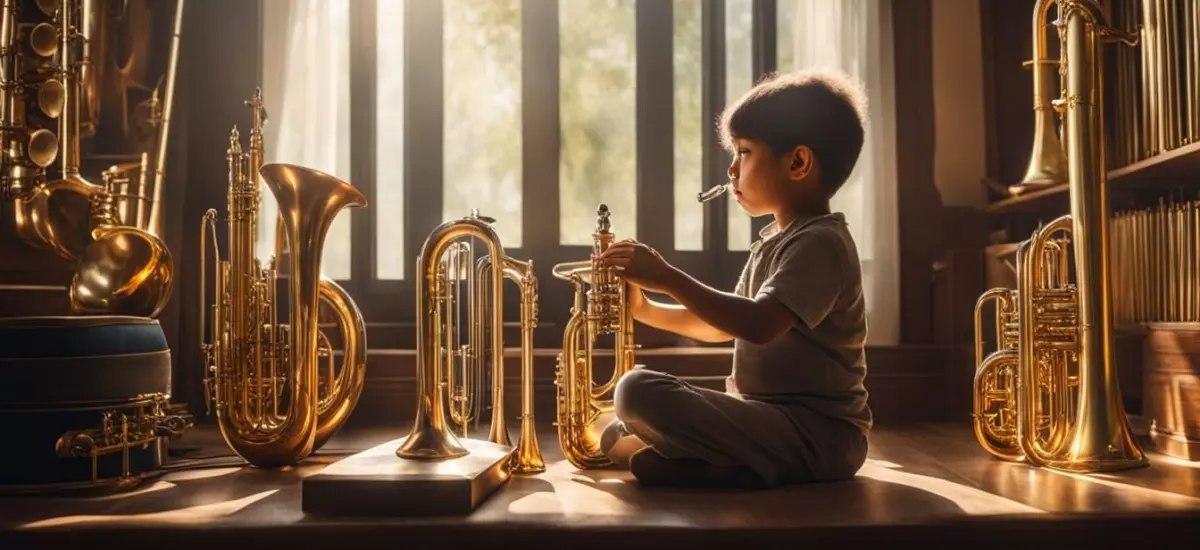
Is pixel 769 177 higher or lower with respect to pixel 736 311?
higher

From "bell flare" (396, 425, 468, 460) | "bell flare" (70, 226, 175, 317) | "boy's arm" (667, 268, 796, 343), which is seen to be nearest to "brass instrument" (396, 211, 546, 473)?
"bell flare" (396, 425, 468, 460)

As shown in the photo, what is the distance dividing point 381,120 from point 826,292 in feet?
6.31

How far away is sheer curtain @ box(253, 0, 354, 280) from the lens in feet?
10.7

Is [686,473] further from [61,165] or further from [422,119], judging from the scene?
[61,165]

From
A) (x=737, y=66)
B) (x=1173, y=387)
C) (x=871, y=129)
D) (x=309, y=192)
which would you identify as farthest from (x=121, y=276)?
(x=1173, y=387)

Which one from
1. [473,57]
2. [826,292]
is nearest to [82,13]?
[473,57]

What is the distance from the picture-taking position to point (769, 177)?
2129 mm

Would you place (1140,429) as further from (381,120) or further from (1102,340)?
(381,120)

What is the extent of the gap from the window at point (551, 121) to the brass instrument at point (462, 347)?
1127mm

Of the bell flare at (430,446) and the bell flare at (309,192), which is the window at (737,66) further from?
the bell flare at (430,446)

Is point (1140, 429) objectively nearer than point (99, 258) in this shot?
No

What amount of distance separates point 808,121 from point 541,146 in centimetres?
146

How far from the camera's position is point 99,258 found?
7.96 ft

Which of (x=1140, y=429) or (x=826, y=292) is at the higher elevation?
(x=826, y=292)
